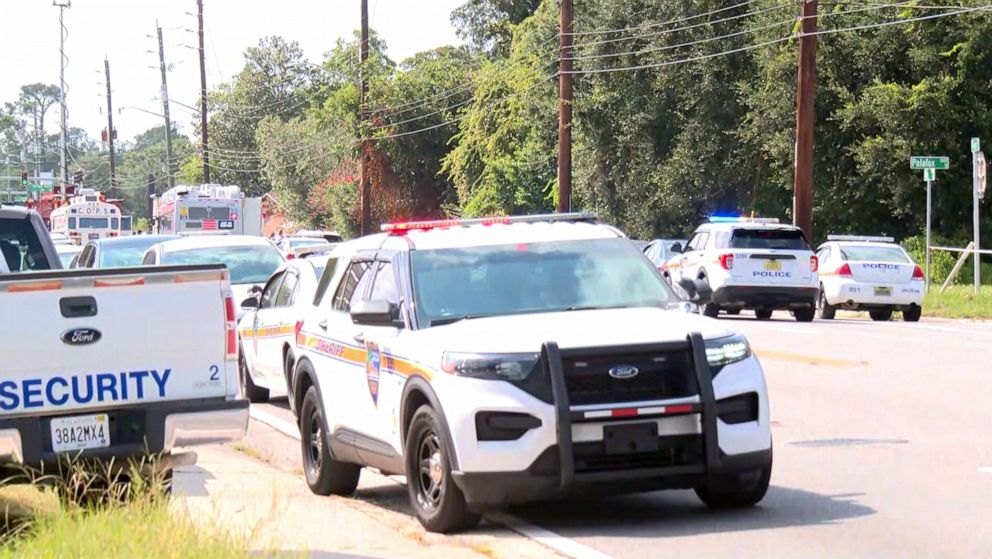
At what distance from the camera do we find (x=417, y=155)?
7631cm

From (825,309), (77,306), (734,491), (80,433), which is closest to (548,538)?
(734,491)

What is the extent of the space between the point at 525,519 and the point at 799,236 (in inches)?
773

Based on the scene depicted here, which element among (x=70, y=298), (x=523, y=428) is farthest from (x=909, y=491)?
(x=70, y=298)

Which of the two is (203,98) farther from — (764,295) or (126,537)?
(126,537)

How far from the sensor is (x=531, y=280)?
988 cm

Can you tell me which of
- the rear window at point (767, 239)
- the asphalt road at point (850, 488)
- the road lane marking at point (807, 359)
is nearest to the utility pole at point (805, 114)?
the rear window at point (767, 239)

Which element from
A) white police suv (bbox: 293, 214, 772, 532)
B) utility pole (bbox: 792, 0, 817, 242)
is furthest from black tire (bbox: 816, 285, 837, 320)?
white police suv (bbox: 293, 214, 772, 532)

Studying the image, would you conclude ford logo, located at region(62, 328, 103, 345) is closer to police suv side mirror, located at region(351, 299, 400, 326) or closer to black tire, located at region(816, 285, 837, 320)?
police suv side mirror, located at region(351, 299, 400, 326)

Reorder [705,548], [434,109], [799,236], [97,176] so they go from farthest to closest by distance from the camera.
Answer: [97,176]
[434,109]
[799,236]
[705,548]

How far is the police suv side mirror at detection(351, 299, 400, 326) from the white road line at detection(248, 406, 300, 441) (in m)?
4.90

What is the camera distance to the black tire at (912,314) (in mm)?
28859

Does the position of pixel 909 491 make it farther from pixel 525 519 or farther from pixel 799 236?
pixel 799 236

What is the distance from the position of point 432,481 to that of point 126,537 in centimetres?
224

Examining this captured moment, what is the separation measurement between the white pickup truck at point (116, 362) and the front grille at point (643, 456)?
1950mm
